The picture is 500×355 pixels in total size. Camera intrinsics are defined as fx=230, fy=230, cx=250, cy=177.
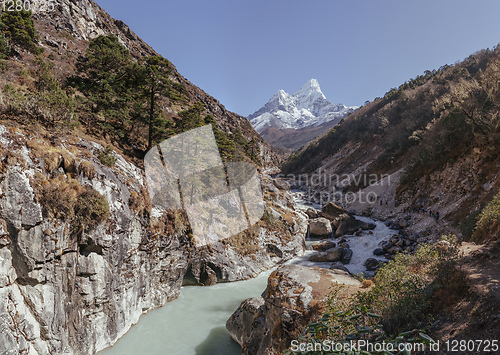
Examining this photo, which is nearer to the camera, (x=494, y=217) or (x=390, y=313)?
(x=390, y=313)

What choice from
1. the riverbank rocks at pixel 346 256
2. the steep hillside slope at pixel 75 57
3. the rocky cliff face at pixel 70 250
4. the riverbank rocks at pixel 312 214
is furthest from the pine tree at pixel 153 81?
the riverbank rocks at pixel 312 214

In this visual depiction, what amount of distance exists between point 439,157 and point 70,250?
32.6 m

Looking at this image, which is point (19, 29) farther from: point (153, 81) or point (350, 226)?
point (350, 226)

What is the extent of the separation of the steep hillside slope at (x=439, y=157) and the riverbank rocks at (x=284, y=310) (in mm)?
11561

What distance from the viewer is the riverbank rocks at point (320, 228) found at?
28250mm

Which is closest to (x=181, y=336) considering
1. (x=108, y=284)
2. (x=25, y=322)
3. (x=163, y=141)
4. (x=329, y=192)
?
(x=108, y=284)

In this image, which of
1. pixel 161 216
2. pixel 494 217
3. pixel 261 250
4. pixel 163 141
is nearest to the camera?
pixel 494 217

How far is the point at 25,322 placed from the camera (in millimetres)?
7848

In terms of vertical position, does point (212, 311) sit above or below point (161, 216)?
below

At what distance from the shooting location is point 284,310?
28.2 feet

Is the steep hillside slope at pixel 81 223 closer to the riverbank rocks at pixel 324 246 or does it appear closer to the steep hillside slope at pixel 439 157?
the riverbank rocks at pixel 324 246

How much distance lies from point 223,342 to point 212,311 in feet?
8.70

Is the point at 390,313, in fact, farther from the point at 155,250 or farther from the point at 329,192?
the point at 329,192

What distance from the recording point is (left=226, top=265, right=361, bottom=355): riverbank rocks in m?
8.14
